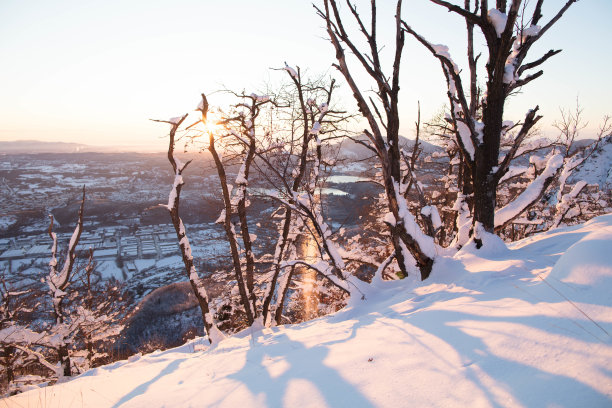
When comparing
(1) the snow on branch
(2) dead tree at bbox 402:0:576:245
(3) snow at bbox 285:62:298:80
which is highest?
(3) snow at bbox 285:62:298:80

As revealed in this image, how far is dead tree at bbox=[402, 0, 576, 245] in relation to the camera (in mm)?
3561

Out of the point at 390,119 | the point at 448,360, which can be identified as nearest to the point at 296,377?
the point at 448,360

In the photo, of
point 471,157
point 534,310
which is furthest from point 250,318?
point 534,310

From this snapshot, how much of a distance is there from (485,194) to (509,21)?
219cm

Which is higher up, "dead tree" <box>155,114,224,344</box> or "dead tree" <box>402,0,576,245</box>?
"dead tree" <box>402,0,576,245</box>

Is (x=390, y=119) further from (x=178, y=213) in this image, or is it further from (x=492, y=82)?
(x=178, y=213)

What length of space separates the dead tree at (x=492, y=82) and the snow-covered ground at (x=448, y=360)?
4.39 feet

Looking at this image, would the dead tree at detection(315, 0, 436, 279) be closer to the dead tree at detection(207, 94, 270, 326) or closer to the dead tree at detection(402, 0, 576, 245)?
the dead tree at detection(402, 0, 576, 245)

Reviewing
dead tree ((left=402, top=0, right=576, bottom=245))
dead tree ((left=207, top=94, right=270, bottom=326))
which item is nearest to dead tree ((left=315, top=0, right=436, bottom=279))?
dead tree ((left=402, top=0, right=576, bottom=245))

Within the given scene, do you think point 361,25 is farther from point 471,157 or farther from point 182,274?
point 182,274

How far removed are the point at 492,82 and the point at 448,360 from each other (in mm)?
3707

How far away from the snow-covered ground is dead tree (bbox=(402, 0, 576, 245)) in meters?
1.34

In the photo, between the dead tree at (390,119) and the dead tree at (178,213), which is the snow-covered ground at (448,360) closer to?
the dead tree at (390,119)

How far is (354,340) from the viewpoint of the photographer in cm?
248
